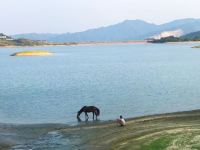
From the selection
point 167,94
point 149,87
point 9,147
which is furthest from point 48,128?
point 149,87

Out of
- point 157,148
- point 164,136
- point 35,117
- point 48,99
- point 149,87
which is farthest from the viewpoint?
point 149,87

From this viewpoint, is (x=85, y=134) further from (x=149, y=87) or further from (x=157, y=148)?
(x=149, y=87)

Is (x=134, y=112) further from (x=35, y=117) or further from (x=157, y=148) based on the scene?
(x=157, y=148)

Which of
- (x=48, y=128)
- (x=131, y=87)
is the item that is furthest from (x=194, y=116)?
(x=131, y=87)

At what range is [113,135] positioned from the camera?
87.6 feet

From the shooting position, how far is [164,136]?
23016 mm

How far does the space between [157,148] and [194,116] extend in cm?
1110

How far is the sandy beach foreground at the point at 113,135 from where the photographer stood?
72.8 feet

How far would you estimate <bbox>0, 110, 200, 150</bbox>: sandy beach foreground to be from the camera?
2220 cm

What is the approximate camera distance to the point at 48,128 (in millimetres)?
32594

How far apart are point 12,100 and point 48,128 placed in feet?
57.4

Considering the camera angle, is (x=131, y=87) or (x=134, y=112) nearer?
(x=134, y=112)

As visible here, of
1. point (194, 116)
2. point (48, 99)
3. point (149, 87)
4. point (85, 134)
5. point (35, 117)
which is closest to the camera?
point (85, 134)

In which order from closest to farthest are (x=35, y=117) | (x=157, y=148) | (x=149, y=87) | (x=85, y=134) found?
(x=157, y=148), (x=85, y=134), (x=35, y=117), (x=149, y=87)
